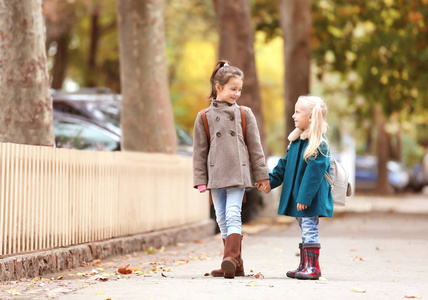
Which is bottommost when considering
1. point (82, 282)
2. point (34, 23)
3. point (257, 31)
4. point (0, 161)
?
point (82, 282)

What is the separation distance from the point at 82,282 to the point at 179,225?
18.2 ft

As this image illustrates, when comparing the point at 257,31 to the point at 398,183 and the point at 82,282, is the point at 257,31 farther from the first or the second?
the point at 398,183

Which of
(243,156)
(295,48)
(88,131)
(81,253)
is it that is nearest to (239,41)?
(88,131)

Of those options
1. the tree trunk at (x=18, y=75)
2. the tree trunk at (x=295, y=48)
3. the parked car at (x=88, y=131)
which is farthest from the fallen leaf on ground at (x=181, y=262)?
the tree trunk at (x=295, y=48)

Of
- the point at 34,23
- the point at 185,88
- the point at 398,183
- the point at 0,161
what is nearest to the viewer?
the point at 0,161

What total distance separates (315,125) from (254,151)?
2.01 ft

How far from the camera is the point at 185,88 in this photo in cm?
3706

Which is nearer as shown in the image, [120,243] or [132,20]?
[120,243]

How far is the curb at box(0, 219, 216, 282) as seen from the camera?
767cm

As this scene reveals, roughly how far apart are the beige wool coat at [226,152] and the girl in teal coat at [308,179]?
0.87 feet

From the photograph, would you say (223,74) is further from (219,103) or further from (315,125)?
(315,125)

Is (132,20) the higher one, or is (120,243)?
(132,20)

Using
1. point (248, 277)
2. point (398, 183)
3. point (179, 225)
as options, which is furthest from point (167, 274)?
point (398, 183)

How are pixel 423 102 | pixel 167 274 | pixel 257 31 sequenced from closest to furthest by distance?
pixel 167 274, pixel 257 31, pixel 423 102
